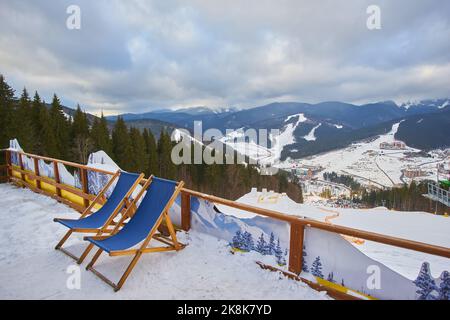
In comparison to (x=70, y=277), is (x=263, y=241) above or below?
above

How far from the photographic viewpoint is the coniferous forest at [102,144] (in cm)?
2772

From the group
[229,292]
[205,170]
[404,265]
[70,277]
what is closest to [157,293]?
[229,292]

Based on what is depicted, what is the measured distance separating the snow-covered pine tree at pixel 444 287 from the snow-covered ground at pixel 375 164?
135609 mm

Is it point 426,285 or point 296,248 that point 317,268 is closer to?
point 296,248

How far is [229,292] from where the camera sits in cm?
279

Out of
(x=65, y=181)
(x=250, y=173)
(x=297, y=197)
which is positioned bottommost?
(x=297, y=197)

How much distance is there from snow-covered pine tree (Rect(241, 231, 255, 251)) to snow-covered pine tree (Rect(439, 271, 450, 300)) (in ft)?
6.19

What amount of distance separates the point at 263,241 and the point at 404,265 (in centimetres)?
682

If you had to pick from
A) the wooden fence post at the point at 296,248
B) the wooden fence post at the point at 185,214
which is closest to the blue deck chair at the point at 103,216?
the wooden fence post at the point at 185,214

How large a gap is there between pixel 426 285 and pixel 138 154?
42442 millimetres

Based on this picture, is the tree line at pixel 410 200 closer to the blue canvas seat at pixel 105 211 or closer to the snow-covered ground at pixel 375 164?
the snow-covered ground at pixel 375 164
